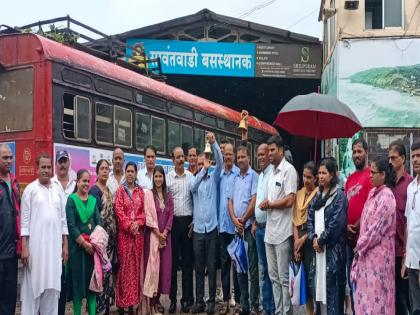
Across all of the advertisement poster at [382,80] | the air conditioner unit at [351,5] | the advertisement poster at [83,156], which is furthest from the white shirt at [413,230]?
the air conditioner unit at [351,5]

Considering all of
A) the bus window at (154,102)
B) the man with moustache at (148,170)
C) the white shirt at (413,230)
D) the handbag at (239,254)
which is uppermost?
the bus window at (154,102)

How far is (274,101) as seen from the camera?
79.3ft

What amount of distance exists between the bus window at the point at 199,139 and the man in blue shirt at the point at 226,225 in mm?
5149

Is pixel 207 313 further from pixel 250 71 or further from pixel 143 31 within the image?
pixel 143 31

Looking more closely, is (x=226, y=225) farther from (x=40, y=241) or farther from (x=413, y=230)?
(x=413, y=230)

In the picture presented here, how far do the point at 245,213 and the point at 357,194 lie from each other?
4.61 feet

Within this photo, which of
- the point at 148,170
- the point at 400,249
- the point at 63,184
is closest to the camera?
the point at 400,249

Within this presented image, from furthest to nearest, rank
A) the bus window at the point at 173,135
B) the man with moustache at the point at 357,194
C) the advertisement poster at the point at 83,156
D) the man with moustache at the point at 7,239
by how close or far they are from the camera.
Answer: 1. the bus window at the point at 173,135
2. the advertisement poster at the point at 83,156
3. the man with moustache at the point at 357,194
4. the man with moustache at the point at 7,239

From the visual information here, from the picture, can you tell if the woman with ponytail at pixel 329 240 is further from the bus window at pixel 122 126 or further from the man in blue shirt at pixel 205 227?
the bus window at pixel 122 126

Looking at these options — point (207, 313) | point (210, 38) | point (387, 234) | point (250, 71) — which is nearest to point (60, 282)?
point (207, 313)

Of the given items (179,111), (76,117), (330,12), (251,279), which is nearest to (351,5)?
(330,12)

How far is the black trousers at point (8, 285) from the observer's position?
16.9 ft

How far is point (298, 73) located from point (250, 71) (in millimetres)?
1614

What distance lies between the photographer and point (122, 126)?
9.11m
